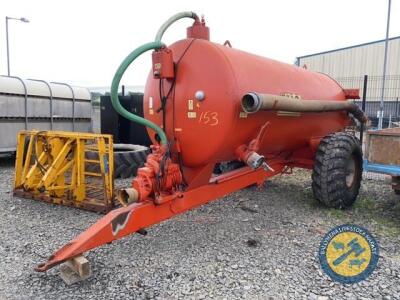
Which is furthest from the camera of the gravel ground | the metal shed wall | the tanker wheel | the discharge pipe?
the metal shed wall

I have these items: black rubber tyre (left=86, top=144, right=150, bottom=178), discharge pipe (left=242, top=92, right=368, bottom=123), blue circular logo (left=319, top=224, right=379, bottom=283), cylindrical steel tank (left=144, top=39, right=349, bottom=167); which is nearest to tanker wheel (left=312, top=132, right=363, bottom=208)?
discharge pipe (left=242, top=92, right=368, bottom=123)

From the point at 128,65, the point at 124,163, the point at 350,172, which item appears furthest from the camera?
the point at 124,163

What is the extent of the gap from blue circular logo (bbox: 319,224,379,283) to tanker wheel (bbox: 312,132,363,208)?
75 cm

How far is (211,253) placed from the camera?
139 inches

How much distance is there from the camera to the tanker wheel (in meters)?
4.58

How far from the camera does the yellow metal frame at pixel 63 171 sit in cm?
467

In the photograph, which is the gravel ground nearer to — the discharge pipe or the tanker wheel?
the tanker wheel

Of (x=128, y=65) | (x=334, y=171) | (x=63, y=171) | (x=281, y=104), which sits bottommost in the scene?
(x=63, y=171)

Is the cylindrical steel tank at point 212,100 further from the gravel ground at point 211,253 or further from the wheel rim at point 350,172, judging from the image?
the wheel rim at point 350,172

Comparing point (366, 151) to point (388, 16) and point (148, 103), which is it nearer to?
point (148, 103)

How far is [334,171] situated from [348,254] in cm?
147

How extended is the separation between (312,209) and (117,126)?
5.52 m

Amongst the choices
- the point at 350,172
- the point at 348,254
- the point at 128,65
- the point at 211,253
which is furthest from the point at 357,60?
the point at 128,65

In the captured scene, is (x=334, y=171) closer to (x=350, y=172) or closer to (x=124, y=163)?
(x=350, y=172)
